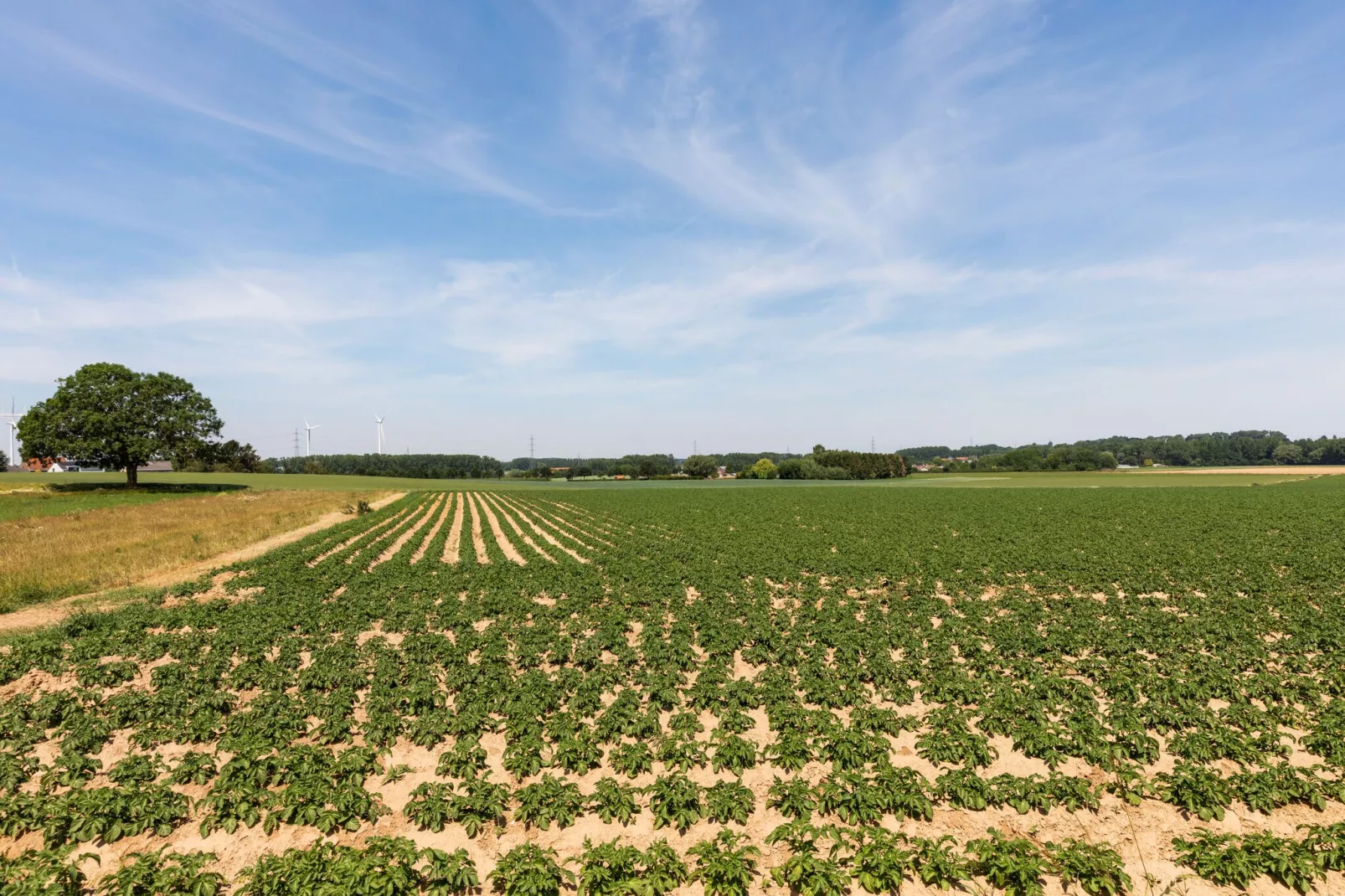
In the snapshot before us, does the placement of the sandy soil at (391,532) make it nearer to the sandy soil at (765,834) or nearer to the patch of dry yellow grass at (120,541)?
the patch of dry yellow grass at (120,541)

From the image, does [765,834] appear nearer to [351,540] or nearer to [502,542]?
[502,542]

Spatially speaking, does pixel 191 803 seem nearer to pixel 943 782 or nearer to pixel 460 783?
pixel 460 783

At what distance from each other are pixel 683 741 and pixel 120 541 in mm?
36557

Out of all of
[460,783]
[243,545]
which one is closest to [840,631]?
[460,783]

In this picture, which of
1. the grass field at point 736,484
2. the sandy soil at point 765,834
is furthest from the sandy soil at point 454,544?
the grass field at point 736,484

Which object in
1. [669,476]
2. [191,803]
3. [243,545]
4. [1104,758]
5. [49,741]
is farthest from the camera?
[669,476]

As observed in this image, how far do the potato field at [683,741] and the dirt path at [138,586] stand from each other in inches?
82.4

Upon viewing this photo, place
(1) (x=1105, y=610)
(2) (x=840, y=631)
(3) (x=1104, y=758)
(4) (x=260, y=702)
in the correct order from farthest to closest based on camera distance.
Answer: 1. (1) (x=1105, y=610)
2. (2) (x=840, y=631)
3. (4) (x=260, y=702)
4. (3) (x=1104, y=758)

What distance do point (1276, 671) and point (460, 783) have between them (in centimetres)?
1726

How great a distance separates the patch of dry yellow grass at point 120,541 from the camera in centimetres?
2322

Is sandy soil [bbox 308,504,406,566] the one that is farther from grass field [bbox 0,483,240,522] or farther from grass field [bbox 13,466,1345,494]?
grass field [bbox 13,466,1345,494]

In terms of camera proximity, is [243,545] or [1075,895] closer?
[1075,895]

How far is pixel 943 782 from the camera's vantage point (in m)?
9.23

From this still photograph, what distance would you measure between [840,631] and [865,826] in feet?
29.2
